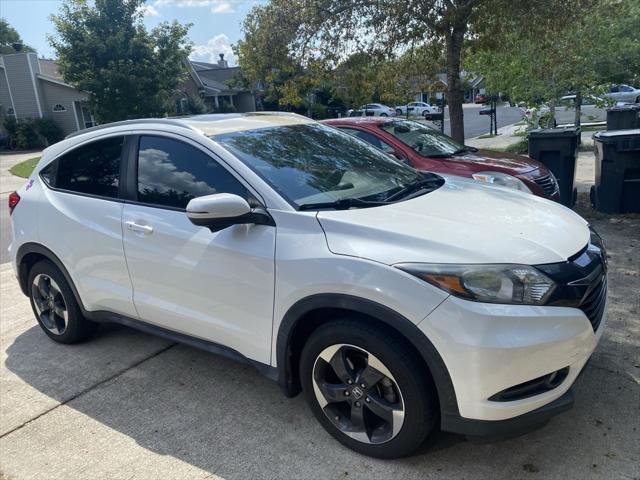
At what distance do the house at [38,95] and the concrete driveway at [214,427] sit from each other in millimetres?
34769

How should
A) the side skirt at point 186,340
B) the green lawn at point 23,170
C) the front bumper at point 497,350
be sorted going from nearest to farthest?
the front bumper at point 497,350 → the side skirt at point 186,340 → the green lawn at point 23,170

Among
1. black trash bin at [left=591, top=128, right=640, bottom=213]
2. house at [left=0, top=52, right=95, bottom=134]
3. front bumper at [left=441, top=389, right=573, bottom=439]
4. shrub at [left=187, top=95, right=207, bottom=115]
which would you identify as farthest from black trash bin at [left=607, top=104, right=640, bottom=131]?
house at [left=0, top=52, right=95, bottom=134]

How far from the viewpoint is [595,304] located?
2.58 metres

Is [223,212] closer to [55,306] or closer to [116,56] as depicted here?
[55,306]

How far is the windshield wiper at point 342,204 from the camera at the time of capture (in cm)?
286

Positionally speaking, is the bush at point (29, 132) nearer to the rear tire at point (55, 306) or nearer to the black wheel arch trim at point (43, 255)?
the black wheel arch trim at point (43, 255)

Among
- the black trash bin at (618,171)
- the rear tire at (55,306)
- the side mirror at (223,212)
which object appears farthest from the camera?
the black trash bin at (618,171)

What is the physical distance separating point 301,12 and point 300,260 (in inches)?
305

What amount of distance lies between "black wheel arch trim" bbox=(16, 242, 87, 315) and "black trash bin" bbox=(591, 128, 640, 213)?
640 centimetres

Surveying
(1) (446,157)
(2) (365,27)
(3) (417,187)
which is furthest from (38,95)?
(3) (417,187)

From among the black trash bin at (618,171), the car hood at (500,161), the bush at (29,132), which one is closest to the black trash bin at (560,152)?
the black trash bin at (618,171)

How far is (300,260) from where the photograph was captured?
2674 millimetres

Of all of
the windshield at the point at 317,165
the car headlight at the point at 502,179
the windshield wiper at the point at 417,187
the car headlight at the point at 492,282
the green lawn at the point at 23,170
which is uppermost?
the windshield at the point at 317,165

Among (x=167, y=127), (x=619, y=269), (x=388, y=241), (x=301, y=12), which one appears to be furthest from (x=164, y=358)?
(x=301, y=12)
